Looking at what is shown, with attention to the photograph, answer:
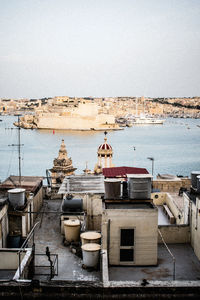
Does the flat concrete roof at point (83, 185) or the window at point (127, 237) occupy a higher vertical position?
the flat concrete roof at point (83, 185)

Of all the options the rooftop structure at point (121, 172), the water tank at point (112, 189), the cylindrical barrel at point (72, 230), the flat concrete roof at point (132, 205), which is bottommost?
the cylindrical barrel at point (72, 230)

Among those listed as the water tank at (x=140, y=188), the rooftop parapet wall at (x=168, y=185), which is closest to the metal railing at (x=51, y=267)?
the water tank at (x=140, y=188)

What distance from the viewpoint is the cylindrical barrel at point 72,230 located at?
673cm

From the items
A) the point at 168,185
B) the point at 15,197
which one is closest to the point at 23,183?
the point at 15,197

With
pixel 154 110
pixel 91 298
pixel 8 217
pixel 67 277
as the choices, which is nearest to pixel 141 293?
pixel 91 298

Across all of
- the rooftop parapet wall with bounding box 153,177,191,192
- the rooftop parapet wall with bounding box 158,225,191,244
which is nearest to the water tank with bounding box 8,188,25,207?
the rooftop parapet wall with bounding box 158,225,191,244

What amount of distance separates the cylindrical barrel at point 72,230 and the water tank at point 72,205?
63 cm

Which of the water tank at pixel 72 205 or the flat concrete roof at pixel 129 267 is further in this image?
the water tank at pixel 72 205

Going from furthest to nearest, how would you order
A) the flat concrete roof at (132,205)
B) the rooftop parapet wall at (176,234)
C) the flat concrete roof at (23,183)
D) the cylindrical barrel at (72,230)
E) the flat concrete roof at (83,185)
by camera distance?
the flat concrete roof at (23,183) → the flat concrete roof at (83,185) → the cylindrical barrel at (72,230) → the rooftop parapet wall at (176,234) → the flat concrete roof at (132,205)

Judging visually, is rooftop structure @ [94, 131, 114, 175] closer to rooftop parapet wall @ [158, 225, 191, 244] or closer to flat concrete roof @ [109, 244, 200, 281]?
rooftop parapet wall @ [158, 225, 191, 244]

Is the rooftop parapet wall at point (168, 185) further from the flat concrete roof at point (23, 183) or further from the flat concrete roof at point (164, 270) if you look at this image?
the flat concrete roof at point (164, 270)

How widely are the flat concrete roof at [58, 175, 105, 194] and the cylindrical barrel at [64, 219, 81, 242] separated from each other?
131cm

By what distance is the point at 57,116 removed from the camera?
110 m

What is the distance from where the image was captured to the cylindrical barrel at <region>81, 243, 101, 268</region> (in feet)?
17.9
